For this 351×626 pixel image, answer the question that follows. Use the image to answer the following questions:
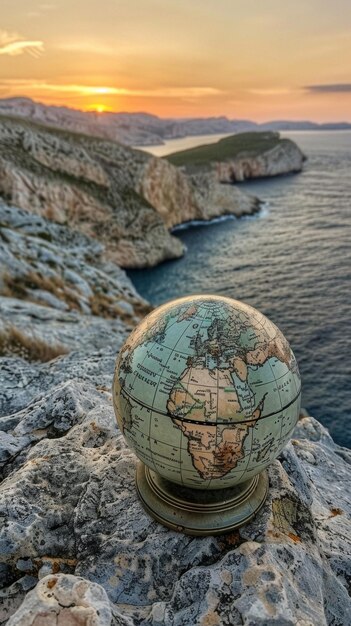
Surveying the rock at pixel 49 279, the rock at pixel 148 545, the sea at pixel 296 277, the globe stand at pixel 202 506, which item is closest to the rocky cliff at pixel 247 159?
the sea at pixel 296 277

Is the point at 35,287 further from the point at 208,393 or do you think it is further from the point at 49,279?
the point at 208,393

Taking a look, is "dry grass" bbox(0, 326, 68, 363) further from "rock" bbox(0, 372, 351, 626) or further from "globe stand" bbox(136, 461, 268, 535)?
"globe stand" bbox(136, 461, 268, 535)

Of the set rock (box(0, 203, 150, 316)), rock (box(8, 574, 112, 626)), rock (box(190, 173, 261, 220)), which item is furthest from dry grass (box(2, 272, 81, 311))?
rock (box(190, 173, 261, 220))

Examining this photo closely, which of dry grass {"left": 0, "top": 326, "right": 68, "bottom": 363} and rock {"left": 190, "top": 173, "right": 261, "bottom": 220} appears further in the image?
rock {"left": 190, "top": 173, "right": 261, "bottom": 220}

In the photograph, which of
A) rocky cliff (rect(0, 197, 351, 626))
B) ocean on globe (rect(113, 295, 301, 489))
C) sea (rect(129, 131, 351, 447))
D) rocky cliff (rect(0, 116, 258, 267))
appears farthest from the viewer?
rocky cliff (rect(0, 116, 258, 267))

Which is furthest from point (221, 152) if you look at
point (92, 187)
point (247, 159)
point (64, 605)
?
point (64, 605)

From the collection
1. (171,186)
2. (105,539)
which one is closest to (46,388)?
(105,539)
